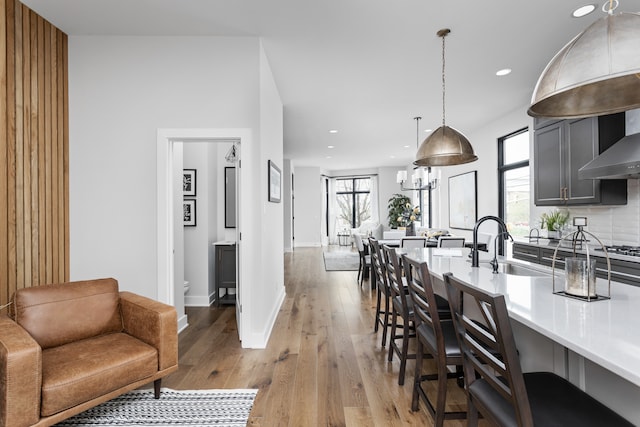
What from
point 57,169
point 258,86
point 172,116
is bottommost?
point 57,169

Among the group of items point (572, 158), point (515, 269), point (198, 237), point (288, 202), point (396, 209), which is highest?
point (572, 158)

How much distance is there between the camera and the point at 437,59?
11.6 feet

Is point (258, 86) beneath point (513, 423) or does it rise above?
above

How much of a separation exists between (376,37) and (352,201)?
1012 centimetres

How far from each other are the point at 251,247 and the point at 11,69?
2.28 m

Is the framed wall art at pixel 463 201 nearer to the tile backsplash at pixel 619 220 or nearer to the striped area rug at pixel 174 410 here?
the tile backsplash at pixel 619 220

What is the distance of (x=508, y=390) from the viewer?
1.11 m

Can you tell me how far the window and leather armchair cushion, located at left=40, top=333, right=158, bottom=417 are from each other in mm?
5597

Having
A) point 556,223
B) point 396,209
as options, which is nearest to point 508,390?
point 556,223

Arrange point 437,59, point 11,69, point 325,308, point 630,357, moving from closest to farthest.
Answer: point 630,357, point 11,69, point 437,59, point 325,308

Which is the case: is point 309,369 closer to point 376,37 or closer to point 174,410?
point 174,410

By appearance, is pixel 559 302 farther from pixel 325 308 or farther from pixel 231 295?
pixel 231 295

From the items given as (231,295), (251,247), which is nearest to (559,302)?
(251,247)

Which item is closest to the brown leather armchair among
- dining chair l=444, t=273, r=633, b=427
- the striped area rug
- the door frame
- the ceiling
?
the striped area rug
